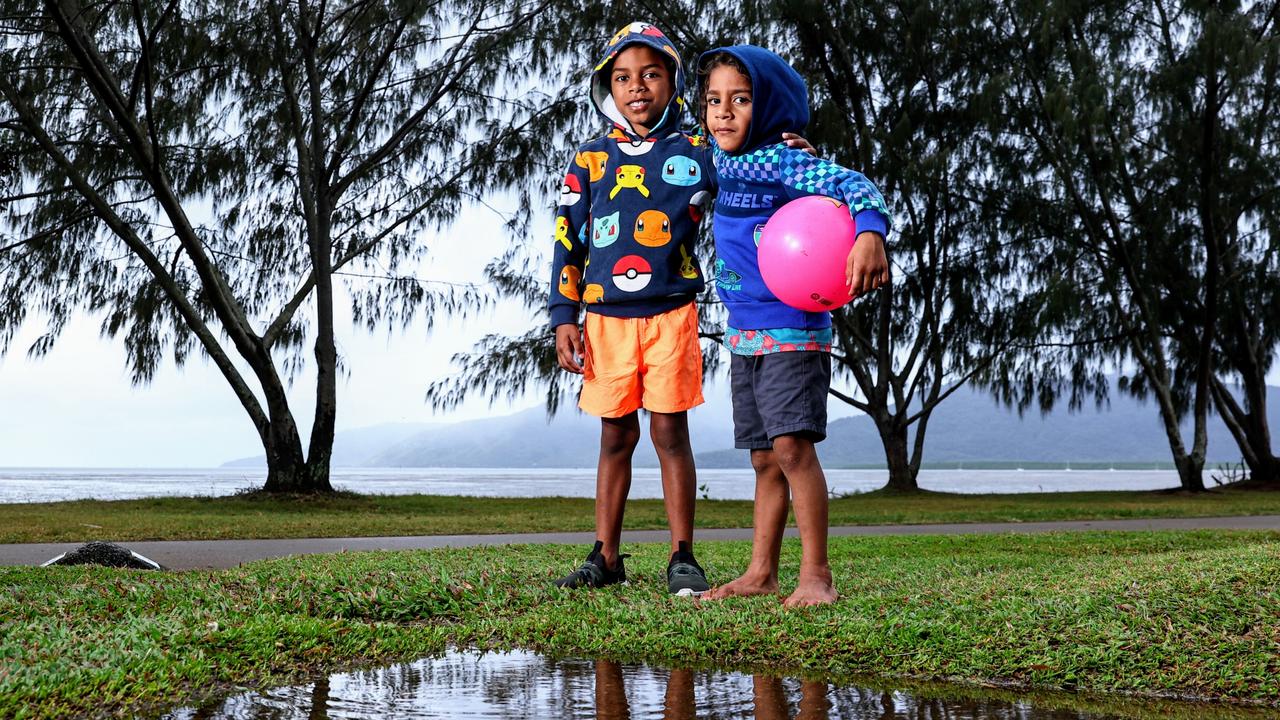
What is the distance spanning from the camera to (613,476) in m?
3.81

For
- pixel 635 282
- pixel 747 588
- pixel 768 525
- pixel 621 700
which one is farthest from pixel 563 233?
pixel 621 700

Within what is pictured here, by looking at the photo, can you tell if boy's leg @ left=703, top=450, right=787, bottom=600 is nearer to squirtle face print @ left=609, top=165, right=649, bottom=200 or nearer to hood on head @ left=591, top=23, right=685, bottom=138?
squirtle face print @ left=609, top=165, right=649, bottom=200

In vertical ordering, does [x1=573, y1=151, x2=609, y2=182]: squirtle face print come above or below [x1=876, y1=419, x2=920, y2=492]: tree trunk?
above

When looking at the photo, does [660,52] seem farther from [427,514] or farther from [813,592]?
[427,514]

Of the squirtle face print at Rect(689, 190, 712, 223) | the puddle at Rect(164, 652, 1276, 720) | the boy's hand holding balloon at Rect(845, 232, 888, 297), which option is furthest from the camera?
the squirtle face print at Rect(689, 190, 712, 223)

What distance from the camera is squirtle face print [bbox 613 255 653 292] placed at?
3.63m

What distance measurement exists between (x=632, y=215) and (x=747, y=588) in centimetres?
132

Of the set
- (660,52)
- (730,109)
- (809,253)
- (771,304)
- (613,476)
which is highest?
(660,52)

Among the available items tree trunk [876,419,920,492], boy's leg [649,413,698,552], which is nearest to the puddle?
boy's leg [649,413,698,552]

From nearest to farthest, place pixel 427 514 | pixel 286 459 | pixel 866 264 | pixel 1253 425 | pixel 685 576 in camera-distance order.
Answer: pixel 866 264 < pixel 685 576 < pixel 427 514 < pixel 286 459 < pixel 1253 425

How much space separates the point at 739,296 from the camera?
3369mm

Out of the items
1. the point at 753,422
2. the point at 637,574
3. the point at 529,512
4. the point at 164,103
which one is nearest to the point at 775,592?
the point at 753,422

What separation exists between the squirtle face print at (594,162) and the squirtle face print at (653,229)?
27 centimetres

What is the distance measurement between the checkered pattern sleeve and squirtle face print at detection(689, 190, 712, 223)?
42 centimetres
